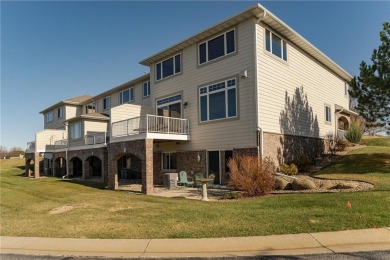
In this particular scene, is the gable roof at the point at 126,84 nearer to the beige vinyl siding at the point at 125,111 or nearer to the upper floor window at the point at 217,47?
the beige vinyl siding at the point at 125,111

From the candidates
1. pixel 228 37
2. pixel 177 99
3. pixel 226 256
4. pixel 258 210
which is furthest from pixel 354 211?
pixel 177 99

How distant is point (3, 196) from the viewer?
14.8 meters

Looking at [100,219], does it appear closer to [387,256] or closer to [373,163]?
[387,256]

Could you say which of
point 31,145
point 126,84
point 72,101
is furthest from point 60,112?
point 126,84

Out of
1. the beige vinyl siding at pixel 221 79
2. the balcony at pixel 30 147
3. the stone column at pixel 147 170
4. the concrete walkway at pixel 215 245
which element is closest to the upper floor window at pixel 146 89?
the beige vinyl siding at pixel 221 79

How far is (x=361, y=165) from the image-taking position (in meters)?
15.4

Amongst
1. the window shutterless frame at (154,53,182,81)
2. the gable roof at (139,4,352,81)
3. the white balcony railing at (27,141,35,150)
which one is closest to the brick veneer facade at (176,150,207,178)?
the window shutterless frame at (154,53,182,81)

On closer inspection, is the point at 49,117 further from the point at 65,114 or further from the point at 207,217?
the point at 207,217

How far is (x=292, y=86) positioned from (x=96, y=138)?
53.2ft

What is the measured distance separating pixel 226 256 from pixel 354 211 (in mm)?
4627

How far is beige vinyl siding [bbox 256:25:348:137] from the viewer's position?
14758 mm

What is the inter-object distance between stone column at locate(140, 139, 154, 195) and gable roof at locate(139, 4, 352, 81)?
6923 mm

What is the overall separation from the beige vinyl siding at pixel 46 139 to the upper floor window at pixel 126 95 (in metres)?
11.0

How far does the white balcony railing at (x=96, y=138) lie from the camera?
22723 millimetres
